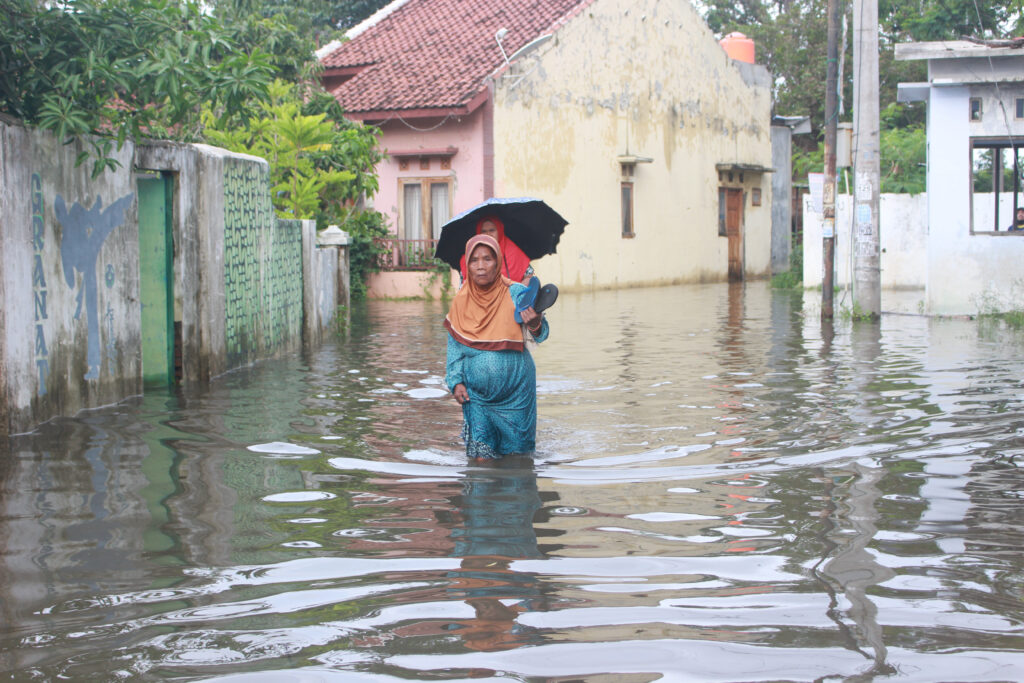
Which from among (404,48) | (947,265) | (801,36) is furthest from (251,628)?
(801,36)

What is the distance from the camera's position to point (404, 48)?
3006cm

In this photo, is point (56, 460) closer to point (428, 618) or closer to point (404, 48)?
point (428, 618)

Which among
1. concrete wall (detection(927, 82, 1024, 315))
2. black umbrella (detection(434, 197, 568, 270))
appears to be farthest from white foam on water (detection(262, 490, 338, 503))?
concrete wall (detection(927, 82, 1024, 315))

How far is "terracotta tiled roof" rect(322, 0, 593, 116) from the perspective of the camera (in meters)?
27.4

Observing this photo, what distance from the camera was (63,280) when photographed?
30.6 feet

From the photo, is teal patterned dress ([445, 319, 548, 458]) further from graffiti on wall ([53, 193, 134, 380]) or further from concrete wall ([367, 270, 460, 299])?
concrete wall ([367, 270, 460, 299])

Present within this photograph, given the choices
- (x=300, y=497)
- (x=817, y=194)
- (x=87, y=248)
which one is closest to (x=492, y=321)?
(x=300, y=497)

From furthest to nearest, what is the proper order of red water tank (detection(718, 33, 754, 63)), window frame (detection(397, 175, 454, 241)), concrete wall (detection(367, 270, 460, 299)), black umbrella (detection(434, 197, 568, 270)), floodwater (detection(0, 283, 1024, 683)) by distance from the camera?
1. red water tank (detection(718, 33, 754, 63))
2. window frame (detection(397, 175, 454, 241))
3. concrete wall (detection(367, 270, 460, 299))
4. black umbrella (detection(434, 197, 568, 270))
5. floodwater (detection(0, 283, 1024, 683))

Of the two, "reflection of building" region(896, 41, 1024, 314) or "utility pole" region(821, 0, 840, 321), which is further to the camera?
"utility pole" region(821, 0, 840, 321)

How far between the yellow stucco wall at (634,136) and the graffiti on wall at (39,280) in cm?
1873

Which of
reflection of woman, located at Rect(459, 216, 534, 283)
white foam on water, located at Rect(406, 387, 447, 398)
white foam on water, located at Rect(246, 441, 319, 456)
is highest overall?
reflection of woman, located at Rect(459, 216, 534, 283)

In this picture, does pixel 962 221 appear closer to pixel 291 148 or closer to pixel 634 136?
pixel 291 148

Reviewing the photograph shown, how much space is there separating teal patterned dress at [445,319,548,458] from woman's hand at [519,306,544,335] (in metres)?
0.09

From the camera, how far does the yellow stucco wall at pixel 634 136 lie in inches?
1107
